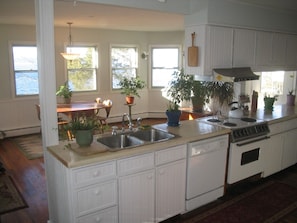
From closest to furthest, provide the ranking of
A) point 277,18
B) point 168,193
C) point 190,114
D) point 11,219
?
point 168,193
point 11,219
point 277,18
point 190,114

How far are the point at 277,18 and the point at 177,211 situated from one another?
10.9 feet

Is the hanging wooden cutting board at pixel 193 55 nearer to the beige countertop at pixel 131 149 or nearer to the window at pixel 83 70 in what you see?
the beige countertop at pixel 131 149

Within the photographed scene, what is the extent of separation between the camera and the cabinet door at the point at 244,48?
394 cm

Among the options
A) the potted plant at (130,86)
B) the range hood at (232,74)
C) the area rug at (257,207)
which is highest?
the range hood at (232,74)

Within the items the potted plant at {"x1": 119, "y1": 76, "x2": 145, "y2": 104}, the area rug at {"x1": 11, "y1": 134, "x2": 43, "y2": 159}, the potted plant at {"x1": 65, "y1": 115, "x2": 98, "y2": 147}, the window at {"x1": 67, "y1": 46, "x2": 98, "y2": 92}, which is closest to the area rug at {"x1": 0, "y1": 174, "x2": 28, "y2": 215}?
the area rug at {"x1": 11, "y1": 134, "x2": 43, "y2": 159}

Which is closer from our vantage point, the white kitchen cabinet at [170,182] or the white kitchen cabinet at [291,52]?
the white kitchen cabinet at [170,182]

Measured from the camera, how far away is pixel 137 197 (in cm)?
273

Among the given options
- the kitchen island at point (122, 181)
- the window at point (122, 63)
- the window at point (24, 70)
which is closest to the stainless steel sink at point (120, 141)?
the kitchen island at point (122, 181)

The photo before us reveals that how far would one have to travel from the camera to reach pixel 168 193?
298cm

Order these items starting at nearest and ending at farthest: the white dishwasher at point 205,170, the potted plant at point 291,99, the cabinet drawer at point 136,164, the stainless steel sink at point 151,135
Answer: the cabinet drawer at point 136,164, the white dishwasher at point 205,170, the stainless steel sink at point 151,135, the potted plant at point 291,99

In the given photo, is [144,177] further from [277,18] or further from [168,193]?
[277,18]

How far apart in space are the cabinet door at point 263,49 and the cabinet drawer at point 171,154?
7.13 ft

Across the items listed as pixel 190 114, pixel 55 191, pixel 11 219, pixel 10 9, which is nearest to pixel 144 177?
pixel 55 191

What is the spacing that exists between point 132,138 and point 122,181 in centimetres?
60
